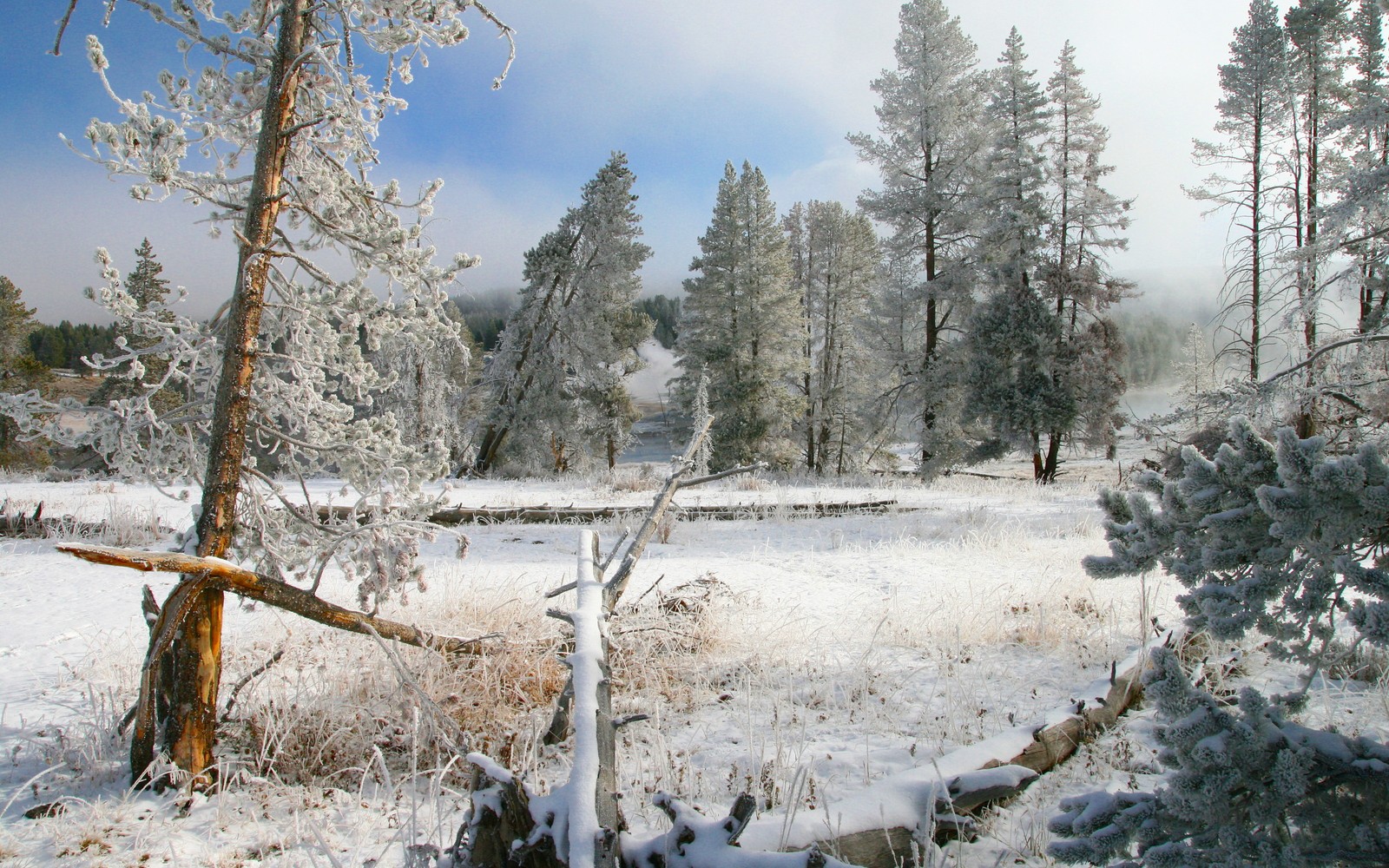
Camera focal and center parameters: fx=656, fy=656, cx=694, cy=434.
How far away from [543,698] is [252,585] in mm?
1582

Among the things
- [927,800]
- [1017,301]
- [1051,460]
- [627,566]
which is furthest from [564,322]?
[927,800]

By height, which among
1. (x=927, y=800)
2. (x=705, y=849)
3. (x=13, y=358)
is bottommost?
(x=927, y=800)

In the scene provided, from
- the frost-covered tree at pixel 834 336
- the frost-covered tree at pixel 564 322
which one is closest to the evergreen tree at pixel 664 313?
the frost-covered tree at pixel 834 336

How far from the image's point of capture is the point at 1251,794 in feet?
4.79

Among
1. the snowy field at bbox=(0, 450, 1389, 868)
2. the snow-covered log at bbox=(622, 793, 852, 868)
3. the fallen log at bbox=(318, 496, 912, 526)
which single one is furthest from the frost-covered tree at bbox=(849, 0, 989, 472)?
the snow-covered log at bbox=(622, 793, 852, 868)

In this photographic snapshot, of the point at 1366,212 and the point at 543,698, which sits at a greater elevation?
the point at 1366,212

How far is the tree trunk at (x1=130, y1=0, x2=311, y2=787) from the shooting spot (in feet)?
8.50

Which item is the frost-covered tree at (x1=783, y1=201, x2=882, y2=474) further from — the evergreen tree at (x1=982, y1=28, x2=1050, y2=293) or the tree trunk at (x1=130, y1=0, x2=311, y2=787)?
the tree trunk at (x1=130, y1=0, x2=311, y2=787)

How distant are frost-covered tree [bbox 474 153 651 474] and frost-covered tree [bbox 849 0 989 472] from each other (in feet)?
27.0

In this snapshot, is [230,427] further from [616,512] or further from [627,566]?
[616,512]

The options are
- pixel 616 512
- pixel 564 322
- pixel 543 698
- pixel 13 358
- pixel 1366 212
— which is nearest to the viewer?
pixel 543 698

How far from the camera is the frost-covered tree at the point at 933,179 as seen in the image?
1984 centimetres

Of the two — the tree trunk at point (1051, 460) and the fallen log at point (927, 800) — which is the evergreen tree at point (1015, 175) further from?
the fallen log at point (927, 800)

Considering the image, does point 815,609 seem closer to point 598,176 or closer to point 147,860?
point 147,860
